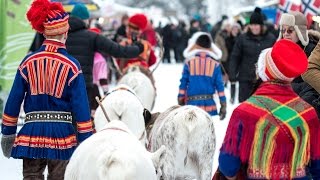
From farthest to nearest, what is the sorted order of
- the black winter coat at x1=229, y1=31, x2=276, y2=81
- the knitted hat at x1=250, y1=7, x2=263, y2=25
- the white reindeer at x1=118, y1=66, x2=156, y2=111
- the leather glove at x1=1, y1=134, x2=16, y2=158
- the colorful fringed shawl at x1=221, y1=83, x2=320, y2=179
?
the black winter coat at x1=229, y1=31, x2=276, y2=81 → the knitted hat at x1=250, y1=7, x2=263, y2=25 → the white reindeer at x1=118, y1=66, x2=156, y2=111 → the leather glove at x1=1, y1=134, x2=16, y2=158 → the colorful fringed shawl at x1=221, y1=83, x2=320, y2=179

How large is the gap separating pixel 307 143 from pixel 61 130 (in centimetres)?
194

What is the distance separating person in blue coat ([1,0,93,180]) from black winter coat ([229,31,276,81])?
5057 mm

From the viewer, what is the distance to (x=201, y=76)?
841 cm

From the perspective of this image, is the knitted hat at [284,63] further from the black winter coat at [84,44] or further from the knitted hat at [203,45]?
the knitted hat at [203,45]

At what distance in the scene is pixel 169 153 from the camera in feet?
19.1

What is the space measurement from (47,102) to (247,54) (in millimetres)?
5543

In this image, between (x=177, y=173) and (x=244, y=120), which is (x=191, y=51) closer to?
(x=177, y=173)

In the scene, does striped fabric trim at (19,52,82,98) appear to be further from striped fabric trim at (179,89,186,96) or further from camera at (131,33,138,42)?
camera at (131,33,138,42)

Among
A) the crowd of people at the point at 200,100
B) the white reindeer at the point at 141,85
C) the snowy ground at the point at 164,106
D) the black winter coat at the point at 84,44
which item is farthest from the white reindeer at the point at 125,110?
the white reindeer at the point at 141,85

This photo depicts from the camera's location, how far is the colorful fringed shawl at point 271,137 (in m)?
3.96

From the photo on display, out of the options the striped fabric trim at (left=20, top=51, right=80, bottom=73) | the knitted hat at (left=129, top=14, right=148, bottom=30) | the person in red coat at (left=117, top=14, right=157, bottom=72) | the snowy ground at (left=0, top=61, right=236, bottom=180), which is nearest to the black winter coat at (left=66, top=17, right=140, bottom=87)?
the snowy ground at (left=0, top=61, right=236, bottom=180)

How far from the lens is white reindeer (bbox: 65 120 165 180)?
397 centimetres

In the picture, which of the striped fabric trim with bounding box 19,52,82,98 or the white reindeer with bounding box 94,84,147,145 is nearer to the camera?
the striped fabric trim with bounding box 19,52,82,98

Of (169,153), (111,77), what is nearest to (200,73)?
(169,153)
